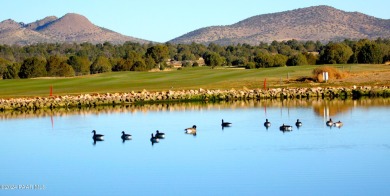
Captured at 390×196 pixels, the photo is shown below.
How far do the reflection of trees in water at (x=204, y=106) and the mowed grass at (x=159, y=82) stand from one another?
10.1 metres

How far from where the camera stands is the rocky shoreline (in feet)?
171

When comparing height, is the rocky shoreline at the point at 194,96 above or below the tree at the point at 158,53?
below

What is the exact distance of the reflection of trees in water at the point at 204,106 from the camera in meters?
45.8

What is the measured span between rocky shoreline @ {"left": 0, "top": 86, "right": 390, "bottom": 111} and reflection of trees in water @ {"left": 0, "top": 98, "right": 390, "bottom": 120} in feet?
5.90

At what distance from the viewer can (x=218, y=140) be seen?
1235 inches

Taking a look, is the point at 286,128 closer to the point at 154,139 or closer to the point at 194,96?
the point at 154,139

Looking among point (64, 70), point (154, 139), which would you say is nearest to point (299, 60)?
point (64, 70)

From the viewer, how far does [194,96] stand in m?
53.8

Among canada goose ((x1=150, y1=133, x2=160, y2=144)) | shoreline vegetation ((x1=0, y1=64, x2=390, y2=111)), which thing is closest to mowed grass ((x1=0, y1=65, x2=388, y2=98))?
shoreline vegetation ((x1=0, y1=64, x2=390, y2=111))

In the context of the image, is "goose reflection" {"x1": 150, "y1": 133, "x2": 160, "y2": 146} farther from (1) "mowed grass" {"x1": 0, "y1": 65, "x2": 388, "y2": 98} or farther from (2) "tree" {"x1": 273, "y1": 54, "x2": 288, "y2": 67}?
(2) "tree" {"x1": 273, "y1": 54, "x2": 288, "y2": 67}

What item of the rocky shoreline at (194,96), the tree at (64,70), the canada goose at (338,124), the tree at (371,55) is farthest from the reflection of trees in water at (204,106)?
the tree at (64,70)

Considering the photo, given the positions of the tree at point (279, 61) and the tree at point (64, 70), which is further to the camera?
the tree at point (64, 70)

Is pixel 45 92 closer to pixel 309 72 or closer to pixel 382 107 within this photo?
pixel 309 72

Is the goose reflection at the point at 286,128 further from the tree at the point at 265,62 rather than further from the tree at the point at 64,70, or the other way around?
the tree at the point at 64,70
